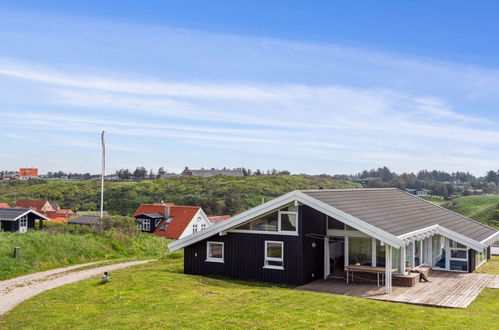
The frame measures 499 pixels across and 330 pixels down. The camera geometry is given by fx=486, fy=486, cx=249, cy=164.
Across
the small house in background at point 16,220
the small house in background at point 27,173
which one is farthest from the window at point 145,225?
the small house in background at point 27,173

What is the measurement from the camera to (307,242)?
16234mm

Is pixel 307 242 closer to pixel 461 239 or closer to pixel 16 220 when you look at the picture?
pixel 461 239

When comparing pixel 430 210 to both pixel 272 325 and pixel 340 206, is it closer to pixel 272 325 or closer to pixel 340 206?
pixel 340 206

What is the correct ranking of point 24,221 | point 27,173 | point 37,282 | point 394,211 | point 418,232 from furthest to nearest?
1. point 27,173
2. point 24,221
3. point 394,211
4. point 37,282
5. point 418,232

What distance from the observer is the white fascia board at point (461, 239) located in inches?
770

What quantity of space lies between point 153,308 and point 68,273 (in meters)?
9.01

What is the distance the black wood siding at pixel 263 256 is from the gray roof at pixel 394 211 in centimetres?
120

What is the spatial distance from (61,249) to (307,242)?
13.2m

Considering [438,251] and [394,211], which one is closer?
[394,211]

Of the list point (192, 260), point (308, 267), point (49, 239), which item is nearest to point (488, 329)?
point (308, 267)

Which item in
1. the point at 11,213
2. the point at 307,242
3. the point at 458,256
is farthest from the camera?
the point at 11,213

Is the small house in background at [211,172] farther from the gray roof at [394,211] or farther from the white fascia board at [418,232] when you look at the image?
the white fascia board at [418,232]

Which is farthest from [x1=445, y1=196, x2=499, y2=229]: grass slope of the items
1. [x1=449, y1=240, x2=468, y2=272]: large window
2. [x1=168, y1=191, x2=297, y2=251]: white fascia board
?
[x1=168, y1=191, x2=297, y2=251]: white fascia board

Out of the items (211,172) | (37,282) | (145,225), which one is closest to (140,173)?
(211,172)
